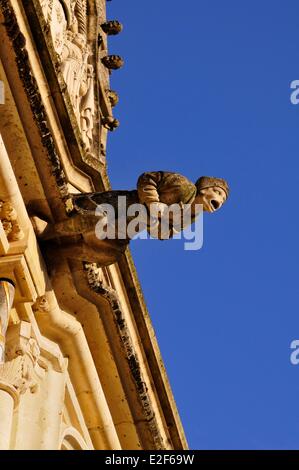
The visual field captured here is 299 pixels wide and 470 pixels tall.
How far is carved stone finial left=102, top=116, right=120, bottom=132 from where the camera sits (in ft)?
43.1

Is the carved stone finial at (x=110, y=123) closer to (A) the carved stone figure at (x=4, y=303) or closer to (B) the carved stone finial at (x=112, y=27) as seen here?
(B) the carved stone finial at (x=112, y=27)

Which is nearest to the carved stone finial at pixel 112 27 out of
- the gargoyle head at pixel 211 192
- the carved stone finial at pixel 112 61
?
the carved stone finial at pixel 112 61

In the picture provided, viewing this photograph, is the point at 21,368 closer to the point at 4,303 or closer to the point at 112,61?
the point at 4,303

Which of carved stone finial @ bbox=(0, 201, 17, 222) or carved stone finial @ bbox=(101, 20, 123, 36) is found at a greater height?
carved stone finial @ bbox=(101, 20, 123, 36)

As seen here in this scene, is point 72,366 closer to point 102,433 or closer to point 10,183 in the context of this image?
point 102,433

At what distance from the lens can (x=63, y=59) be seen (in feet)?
40.7

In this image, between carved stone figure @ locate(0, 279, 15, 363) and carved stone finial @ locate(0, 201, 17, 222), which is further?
carved stone finial @ locate(0, 201, 17, 222)

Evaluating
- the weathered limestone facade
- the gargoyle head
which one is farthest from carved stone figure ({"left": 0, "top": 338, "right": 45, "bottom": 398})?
the gargoyle head

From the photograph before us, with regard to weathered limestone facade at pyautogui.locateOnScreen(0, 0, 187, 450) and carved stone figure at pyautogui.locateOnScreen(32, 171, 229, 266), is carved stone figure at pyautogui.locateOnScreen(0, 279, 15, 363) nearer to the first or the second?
weathered limestone facade at pyautogui.locateOnScreen(0, 0, 187, 450)

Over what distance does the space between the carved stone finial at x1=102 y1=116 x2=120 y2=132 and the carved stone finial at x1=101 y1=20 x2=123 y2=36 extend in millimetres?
1170

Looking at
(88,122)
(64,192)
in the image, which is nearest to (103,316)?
(64,192)
